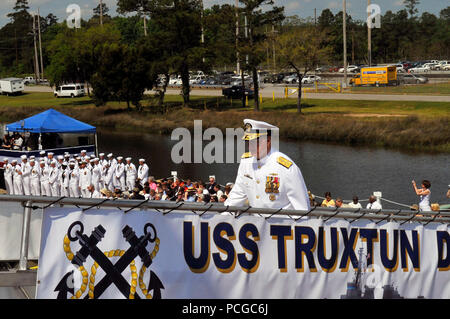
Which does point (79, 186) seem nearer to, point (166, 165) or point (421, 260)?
point (166, 165)

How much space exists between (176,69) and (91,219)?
53531 millimetres

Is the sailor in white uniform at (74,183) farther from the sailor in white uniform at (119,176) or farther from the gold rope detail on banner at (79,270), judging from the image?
the gold rope detail on banner at (79,270)

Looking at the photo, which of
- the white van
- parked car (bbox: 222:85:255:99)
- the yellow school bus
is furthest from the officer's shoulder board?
the white van

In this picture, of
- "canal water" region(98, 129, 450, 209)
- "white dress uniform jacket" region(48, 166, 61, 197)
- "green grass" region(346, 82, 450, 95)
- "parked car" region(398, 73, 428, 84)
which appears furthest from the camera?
"parked car" region(398, 73, 428, 84)

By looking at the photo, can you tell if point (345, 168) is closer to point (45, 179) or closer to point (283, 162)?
point (45, 179)

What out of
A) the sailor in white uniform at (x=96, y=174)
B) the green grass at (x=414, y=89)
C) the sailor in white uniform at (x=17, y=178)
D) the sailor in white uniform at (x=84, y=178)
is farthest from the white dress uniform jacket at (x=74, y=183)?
the green grass at (x=414, y=89)

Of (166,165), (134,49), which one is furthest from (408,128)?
(134,49)

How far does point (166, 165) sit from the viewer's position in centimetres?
3719

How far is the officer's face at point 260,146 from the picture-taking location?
6.00m

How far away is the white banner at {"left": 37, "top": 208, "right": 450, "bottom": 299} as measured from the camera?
4.81 m

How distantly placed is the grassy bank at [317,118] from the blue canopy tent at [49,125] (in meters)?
20.8

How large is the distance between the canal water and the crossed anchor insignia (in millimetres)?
22411

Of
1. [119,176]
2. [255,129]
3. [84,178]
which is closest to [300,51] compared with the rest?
[119,176]

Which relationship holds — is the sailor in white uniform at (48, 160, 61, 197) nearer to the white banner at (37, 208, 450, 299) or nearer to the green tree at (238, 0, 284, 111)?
the white banner at (37, 208, 450, 299)
